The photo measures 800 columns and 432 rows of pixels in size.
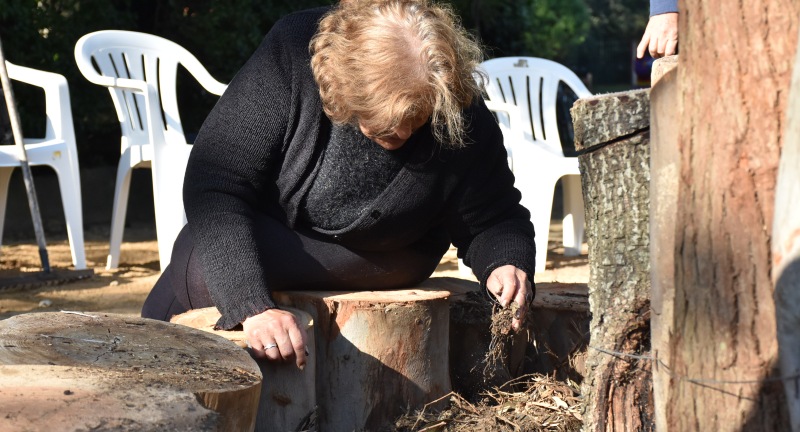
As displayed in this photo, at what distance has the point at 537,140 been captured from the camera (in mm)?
5500

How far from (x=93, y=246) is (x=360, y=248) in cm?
413

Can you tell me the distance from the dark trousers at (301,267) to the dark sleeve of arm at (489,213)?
138 mm

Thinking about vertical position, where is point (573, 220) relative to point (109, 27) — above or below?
below

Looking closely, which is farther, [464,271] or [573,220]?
[573,220]

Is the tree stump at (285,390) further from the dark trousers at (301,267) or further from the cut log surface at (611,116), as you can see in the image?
the cut log surface at (611,116)

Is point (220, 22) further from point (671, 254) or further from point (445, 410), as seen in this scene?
point (671, 254)

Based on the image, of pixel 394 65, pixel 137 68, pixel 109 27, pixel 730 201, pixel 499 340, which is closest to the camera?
pixel 730 201

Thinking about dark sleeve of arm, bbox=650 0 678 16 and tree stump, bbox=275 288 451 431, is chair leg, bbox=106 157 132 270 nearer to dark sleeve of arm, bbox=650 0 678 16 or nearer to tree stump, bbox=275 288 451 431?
tree stump, bbox=275 288 451 431

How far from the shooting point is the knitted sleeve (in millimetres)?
2432

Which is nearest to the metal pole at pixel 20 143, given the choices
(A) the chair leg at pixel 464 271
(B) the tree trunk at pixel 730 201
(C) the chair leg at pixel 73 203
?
(C) the chair leg at pixel 73 203

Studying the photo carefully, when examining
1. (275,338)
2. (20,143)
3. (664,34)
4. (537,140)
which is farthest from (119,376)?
(537,140)

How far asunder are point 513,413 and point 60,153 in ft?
10.5

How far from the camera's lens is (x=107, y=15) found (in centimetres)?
675

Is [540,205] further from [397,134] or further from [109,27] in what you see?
[109,27]
